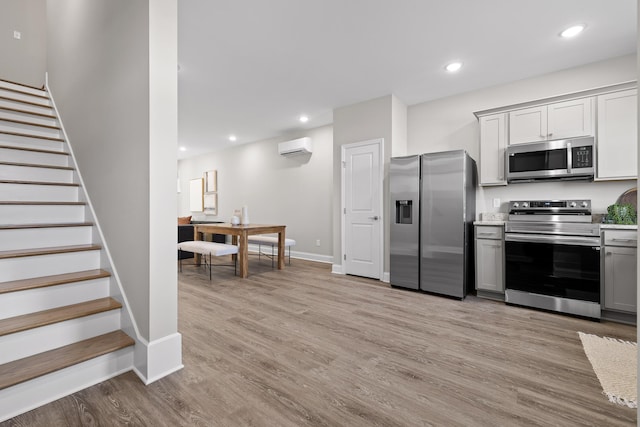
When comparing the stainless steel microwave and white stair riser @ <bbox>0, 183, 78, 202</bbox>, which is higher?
the stainless steel microwave

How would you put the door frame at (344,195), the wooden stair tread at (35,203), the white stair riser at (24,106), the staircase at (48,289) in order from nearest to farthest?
the staircase at (48,289)
the wooden stair tread at (35,203)
the white stair riser at (24,106)
the door frame at (344,195)

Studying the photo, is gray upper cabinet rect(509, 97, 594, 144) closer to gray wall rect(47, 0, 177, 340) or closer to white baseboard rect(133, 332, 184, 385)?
gray wall rect(47, 0, 177, 340)

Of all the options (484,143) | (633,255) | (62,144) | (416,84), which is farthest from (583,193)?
(62,144)

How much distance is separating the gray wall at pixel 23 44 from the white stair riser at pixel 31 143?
236 cm

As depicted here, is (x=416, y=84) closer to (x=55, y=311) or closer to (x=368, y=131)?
(x=368, y=131)

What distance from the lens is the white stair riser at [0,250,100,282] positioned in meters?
1.77

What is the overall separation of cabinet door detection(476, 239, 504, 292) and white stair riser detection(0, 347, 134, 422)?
351cm

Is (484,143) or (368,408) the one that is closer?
(368,408)

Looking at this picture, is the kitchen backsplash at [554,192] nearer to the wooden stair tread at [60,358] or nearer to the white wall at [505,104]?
the white wall at [505,104]

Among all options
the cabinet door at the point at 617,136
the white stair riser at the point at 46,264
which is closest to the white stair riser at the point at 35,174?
the white stair riser at the point at 46,264

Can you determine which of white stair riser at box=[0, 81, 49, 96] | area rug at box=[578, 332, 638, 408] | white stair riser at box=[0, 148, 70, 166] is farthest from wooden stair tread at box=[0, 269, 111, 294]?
area rug at box=[578, 332, 638, 408]

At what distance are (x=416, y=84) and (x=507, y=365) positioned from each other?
329cm

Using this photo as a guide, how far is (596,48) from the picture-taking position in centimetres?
281

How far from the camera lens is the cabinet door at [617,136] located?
8.85ft
